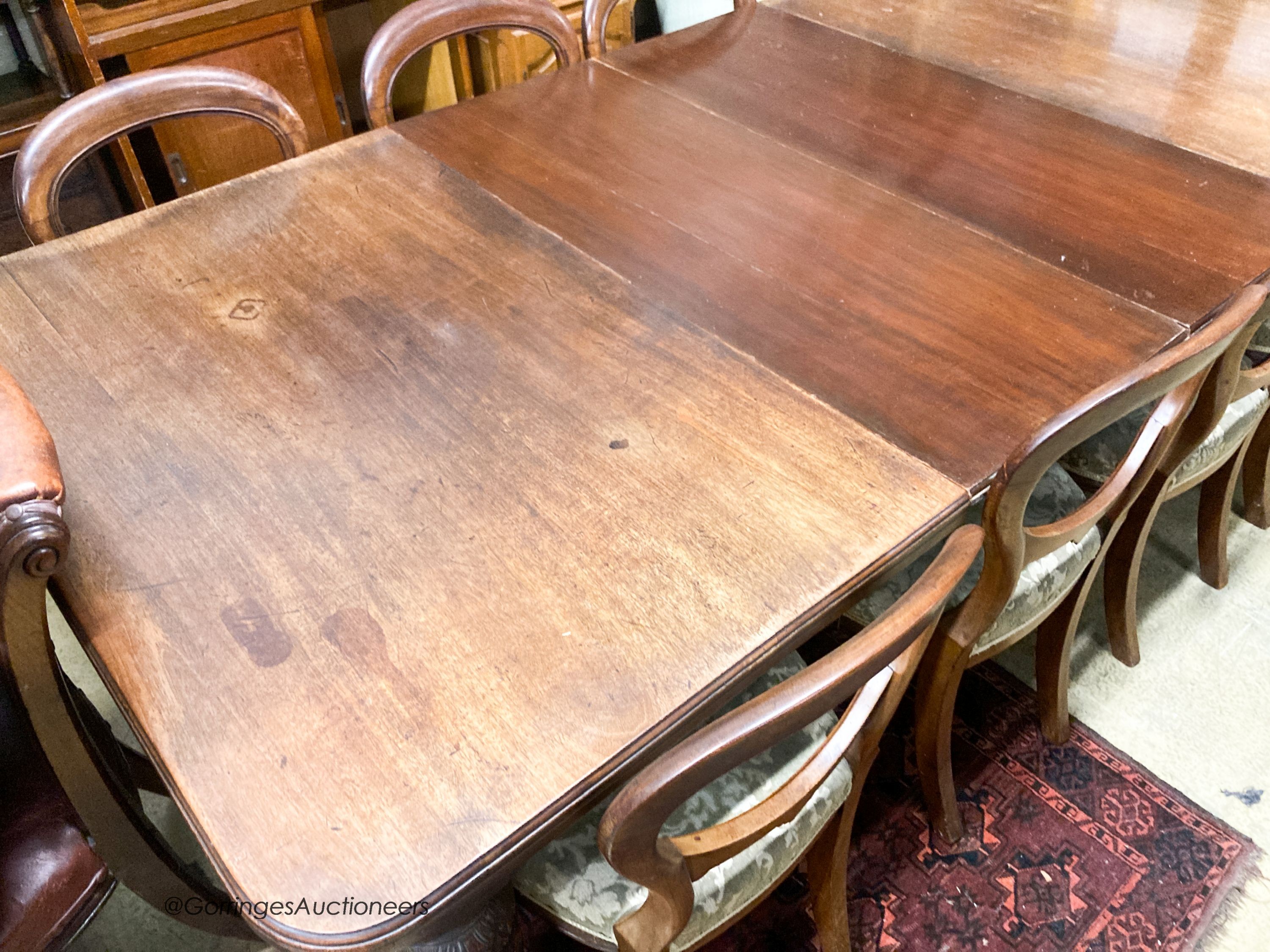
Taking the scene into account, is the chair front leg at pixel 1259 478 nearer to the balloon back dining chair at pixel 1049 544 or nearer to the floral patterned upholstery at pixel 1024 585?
the balloon back dining chair at pixel 1049 544

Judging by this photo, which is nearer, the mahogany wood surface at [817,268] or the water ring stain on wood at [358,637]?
the water ring stain on wood at [358,637]

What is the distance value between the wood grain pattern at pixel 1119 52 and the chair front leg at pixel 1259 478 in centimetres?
52

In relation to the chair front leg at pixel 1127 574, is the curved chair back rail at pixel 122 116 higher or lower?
higher

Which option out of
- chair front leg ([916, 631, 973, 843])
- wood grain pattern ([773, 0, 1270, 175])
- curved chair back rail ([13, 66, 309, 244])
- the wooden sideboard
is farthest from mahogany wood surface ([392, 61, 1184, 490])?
the wooden sideboard

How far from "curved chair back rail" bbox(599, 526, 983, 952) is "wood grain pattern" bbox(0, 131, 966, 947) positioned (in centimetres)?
7

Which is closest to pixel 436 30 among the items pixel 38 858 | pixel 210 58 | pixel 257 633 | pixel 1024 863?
pixel 210 58

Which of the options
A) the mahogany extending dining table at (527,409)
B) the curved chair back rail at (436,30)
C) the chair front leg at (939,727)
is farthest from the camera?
the curved chair back rail at (436,30)

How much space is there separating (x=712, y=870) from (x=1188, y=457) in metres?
0.93

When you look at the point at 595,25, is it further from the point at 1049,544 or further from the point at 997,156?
Result: the point at 1049,544

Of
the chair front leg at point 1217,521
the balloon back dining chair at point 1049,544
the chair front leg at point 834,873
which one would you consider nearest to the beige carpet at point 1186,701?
the chair front leg at point 1217,521

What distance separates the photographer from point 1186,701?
1544mm

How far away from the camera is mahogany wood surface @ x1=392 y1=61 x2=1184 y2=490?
101 centimetres

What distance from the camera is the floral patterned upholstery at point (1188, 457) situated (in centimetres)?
139

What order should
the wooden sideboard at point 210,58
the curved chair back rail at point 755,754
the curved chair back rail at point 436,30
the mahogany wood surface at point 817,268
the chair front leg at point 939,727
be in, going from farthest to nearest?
1. the wooden sideboard at point 210,58
2. the curved chair back rail at point 436,30
3. the chair front leg at point 939,727
4. the mahogany wood surface at point 817,268
5. the curved chair back rail at point 755,754
